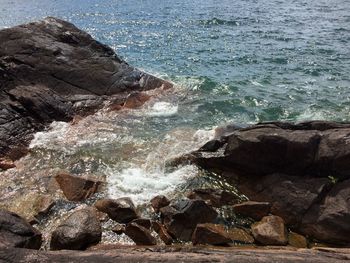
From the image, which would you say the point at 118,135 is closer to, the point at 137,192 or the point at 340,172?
the point at 137,192

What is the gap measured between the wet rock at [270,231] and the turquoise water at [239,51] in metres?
6.43

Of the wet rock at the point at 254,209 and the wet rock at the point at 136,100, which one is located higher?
the wet rock at the point at 136,100

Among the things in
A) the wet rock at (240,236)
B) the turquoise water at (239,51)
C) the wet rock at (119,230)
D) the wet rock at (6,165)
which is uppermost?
the turquoise water at (239,51)

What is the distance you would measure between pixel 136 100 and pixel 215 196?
784 centimetres

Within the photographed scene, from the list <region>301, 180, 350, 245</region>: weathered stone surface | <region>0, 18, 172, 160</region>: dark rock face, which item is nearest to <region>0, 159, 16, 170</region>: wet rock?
<region>0, 18, 172, 160</region>: dark rock face

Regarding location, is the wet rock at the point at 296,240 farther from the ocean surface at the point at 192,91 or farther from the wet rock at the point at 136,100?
the wet rock at the point at 136,100

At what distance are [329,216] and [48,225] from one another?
6458 mm

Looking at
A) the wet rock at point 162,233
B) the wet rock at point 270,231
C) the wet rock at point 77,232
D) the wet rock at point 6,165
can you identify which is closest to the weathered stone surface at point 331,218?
the wet rock at point 270,231

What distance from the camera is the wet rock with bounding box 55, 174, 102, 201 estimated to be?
35.3 ft

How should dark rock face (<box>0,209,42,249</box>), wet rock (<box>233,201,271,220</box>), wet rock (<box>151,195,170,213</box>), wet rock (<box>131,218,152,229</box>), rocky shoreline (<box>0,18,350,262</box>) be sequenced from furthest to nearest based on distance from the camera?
wet rock (<box>151,195,170,213</box>) → wet rock (<box>233,201,271,220</box>) → wet rock (<box>131,218,152,229</box>) → dark rock face (<box>0,209,42,249</box>) → rocky shoreline (<box>0,18,350,262</box>)

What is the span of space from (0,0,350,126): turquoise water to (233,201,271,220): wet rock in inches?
229

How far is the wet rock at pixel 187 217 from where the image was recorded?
9.34 metres

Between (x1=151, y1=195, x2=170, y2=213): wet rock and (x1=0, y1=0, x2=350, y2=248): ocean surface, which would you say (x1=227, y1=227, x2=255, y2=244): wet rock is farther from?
(x1=0, y1=0, x2=350, y2=248): ocean surface

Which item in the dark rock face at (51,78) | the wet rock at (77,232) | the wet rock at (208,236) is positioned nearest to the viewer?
the wet rock at (77,232)
